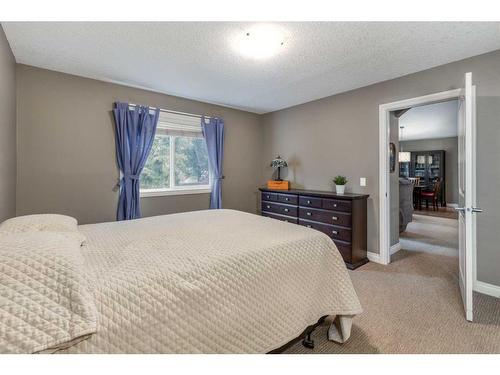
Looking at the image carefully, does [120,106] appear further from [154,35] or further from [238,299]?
[238,299]

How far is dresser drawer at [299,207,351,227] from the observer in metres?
3.16

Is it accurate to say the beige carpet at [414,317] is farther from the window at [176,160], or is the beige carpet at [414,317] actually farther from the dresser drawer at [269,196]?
the window at [176,160]

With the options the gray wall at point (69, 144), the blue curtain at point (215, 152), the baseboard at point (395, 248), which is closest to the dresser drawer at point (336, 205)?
the baseboard at point (395, 248)

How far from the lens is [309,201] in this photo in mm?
3521

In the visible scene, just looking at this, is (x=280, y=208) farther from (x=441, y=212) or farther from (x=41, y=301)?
(x=441, y=212)

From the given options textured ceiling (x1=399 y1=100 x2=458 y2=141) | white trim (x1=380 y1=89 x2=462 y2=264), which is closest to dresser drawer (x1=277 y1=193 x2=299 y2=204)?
white trim (x1=380 y1=89 x2=462 y2=264)

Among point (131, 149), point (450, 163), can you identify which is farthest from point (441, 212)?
point (131, 149)

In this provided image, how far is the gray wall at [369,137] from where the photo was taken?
2.39m

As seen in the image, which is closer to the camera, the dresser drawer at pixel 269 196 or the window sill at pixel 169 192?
the window sill at pixel 169 192

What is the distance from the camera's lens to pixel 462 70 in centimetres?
255

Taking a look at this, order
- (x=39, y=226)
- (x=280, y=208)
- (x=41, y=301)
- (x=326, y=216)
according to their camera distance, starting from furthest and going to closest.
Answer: (x=280, y=208), (x=326, y=216), (x=39, y=226), (x=41, y=301)

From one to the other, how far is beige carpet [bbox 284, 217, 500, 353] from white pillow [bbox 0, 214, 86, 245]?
162 cm

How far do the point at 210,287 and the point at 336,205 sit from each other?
246 centimetres

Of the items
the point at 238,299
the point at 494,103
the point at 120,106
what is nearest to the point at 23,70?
the point at 120,106
